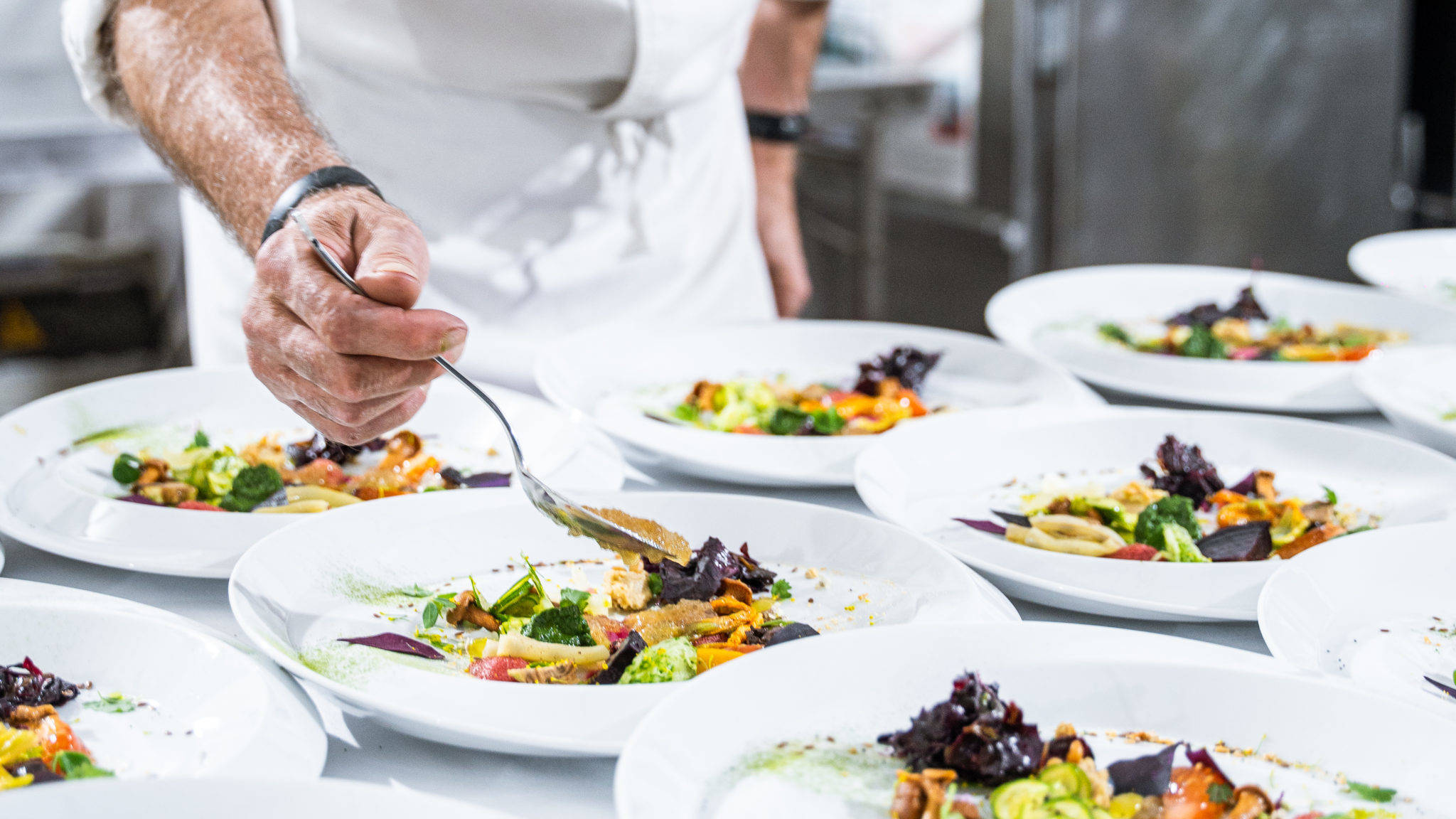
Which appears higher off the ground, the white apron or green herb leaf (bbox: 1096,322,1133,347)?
the white apron

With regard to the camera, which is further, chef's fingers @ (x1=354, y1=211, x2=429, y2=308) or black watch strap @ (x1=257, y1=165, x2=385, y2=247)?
black watch strap @ (x1=257, y1=165, x2=385, y2=247)

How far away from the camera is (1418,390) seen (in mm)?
1713

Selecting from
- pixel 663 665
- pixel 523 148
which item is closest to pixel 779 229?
pixel 523 148

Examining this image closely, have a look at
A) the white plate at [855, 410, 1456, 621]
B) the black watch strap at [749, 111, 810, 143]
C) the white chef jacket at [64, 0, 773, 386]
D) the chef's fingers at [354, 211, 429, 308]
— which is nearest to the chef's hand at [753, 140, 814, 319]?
the black watch strap at [749, 111, 810, 143]

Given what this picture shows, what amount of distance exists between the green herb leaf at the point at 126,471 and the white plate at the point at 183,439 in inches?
0.5

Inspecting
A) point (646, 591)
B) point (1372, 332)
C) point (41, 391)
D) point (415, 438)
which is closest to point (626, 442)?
point (415, 438)

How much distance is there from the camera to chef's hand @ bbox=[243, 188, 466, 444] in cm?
106

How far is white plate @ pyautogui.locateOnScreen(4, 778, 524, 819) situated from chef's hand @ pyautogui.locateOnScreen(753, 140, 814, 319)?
7.03ft

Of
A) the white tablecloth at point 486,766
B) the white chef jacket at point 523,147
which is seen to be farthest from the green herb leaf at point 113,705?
the white chef jacket at point 523,147

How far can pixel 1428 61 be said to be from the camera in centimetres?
469

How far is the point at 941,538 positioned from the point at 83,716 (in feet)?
2.57

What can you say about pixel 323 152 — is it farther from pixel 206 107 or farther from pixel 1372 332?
pixel 1372 332

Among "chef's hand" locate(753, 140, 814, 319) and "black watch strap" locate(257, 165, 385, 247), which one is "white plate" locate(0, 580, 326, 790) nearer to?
"black watch strap" locate(257, 165, 385, 247)

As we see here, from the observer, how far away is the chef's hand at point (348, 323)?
1064mm
